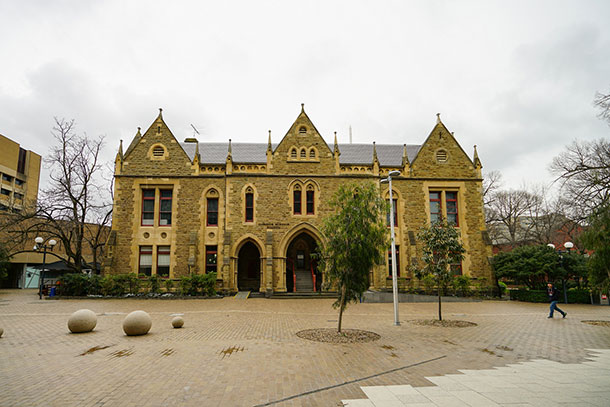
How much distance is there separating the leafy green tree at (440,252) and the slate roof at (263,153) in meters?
13.6

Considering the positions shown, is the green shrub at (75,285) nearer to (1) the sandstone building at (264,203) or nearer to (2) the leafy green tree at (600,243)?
(1) the sandstone building at (264,203)

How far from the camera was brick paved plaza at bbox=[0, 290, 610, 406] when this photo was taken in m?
5.81

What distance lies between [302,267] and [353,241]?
17.6 meters

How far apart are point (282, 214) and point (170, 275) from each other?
8.75 meters

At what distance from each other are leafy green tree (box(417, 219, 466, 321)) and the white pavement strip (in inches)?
253

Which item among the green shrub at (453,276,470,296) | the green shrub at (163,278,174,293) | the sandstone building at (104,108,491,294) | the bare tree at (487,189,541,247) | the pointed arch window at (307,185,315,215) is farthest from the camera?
the bare tree at (487,189,541,247)

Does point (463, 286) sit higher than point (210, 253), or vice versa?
point (210, 253)

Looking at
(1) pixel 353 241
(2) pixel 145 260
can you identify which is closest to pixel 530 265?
(1) pixel 353 241

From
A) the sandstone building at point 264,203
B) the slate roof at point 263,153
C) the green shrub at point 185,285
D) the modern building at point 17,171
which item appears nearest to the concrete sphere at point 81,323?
the green shrub at point 185,285

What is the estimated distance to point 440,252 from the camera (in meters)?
14.1

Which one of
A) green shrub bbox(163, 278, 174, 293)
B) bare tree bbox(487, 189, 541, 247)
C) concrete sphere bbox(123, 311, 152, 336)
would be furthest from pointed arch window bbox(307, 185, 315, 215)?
bare tree bbox(487, 189, 541, 247)

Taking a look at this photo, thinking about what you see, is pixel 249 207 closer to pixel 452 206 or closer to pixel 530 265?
pixel 452 206

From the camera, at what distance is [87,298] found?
2134 cm

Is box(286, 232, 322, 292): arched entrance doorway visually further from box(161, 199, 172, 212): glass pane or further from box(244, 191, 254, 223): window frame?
box(161, 199, 172, 212): glass pane
